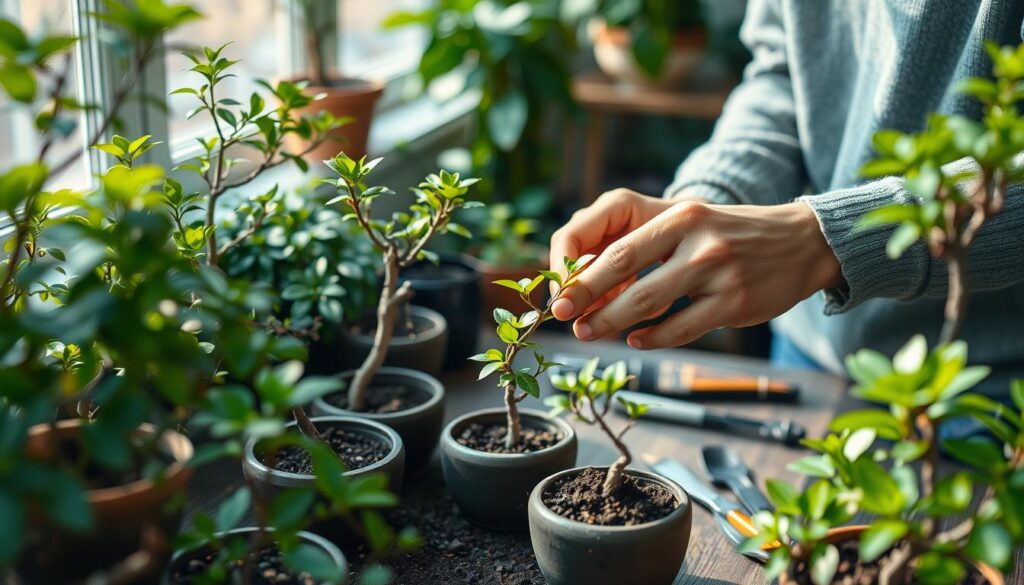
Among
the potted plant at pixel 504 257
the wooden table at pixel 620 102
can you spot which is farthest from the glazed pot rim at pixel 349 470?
the wooden table at pixel 620 102

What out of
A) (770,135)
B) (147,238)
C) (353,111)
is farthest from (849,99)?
(147,238)

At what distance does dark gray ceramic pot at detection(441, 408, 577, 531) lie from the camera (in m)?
0.89

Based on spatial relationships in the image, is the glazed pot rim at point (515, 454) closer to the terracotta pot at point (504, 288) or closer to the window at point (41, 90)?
the window at point (41, 90)

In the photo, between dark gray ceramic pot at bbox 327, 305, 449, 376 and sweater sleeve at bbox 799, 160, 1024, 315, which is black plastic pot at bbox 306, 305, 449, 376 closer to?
dark gray ceramic pot at bbox 327, 305, 449, 376

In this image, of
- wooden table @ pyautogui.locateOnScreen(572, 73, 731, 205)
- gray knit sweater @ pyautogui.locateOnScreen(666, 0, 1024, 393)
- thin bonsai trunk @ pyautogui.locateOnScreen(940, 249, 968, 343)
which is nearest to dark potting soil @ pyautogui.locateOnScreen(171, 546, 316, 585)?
thin bonsai trunk @ pyautogui.locateOnScreen(940, 249, 968, 343)

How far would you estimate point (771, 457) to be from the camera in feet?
3.71

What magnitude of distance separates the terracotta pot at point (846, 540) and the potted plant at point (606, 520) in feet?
0.32

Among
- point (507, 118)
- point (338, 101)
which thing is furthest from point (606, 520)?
point (507, 118)

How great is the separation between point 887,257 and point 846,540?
13.6 inches

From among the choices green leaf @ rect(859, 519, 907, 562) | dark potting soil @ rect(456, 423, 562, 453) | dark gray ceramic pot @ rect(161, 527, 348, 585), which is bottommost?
dark potting soil @ rect(456, 423, 562, 453)

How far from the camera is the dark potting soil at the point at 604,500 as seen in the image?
775mm

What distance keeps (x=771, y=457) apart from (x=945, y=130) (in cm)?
65

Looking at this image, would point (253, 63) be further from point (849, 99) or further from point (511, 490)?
point (511, 490)

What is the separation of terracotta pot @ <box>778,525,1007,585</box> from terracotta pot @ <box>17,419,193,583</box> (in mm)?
401
